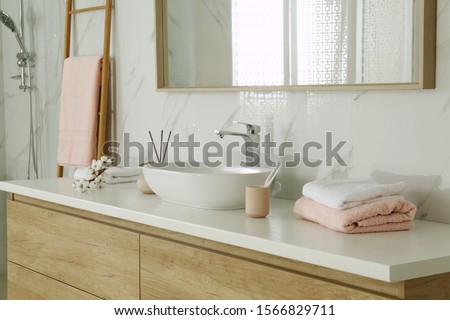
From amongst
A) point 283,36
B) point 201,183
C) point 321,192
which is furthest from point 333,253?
point 283,36

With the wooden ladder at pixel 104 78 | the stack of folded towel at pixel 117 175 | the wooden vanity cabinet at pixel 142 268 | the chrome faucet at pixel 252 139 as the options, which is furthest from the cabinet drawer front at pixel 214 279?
the wooden ladder at pixel 104 78

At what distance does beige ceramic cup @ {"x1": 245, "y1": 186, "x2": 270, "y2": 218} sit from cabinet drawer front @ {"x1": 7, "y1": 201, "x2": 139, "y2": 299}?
1.17ft

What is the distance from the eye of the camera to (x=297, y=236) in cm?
166

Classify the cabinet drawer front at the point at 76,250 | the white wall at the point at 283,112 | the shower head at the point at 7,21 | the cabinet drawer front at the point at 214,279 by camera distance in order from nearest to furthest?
the cabinet drawer front at the point at 214,279 → the white wall at the point at 283,112 → the cabinet drawer front at the point at 76,250 → the shower head at the point at 7,21

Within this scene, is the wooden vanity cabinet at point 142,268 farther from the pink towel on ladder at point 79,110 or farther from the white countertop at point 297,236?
the pink towel on ladder at point 79,110

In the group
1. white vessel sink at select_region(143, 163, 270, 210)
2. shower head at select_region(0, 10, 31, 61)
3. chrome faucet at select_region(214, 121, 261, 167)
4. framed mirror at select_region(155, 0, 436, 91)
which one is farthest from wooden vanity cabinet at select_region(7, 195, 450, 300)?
shower head at select_region(0, 10, 31, 61)

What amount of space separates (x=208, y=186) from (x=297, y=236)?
15.8 inches

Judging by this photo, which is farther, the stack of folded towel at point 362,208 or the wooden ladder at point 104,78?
the wooden ladder at point 104,78

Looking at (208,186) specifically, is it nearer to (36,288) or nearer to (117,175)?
(117,175)

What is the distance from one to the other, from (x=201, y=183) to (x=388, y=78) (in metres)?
0.58

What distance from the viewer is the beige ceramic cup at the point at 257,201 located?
189cm

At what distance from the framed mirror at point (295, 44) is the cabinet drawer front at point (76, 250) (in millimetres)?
639

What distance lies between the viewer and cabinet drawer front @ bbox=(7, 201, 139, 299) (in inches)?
82.8

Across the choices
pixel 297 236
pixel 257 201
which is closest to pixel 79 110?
pixel 257 201
